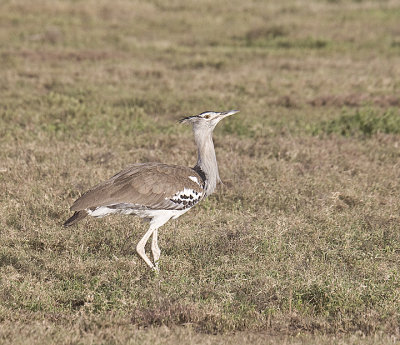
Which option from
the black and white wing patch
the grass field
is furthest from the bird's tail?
the black and white wing patch

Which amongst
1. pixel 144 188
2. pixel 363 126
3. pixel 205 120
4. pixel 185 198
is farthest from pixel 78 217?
pixel 363 126

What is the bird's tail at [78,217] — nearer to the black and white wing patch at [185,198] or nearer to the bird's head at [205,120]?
the black and white wing patch at [185,198]

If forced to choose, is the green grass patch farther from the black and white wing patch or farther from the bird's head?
the black and white wing patch

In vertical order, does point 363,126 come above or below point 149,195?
below

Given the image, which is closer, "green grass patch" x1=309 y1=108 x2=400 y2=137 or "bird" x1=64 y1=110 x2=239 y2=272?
"bird" x1=64 y1=110 x2=239 y2=272

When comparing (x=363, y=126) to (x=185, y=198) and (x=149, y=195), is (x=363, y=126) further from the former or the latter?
(x=149, y=195)

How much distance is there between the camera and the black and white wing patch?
17.1 ft

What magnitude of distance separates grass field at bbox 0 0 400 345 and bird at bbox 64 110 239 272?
0.37 m

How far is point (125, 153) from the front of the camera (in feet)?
27.0

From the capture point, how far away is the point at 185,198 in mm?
5234

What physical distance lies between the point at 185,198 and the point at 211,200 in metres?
1.69

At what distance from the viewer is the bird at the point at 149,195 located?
16.5ft

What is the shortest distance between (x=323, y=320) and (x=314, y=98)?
26.7ft

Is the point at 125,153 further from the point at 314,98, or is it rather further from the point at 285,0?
the point at 285,0
